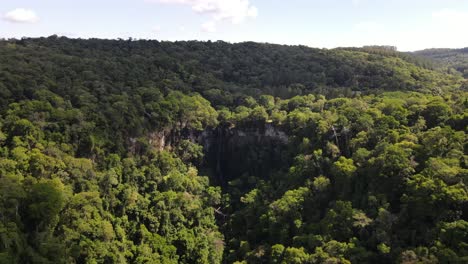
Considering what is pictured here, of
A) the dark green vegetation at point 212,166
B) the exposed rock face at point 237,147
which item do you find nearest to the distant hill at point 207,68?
the dark green vegetation at point 212,166

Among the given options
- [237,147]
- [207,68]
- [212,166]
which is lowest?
[212,166]

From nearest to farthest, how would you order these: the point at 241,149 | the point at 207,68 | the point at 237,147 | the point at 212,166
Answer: the point at 241,149 → the point at 237,147 → the point at 212,166 → the point at 207,68

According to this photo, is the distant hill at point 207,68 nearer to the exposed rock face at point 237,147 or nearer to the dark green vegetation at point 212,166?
the dark green vegetation at point 212,166

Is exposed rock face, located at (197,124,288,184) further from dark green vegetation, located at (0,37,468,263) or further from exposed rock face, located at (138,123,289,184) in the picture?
dark green vegetation, located at (0,37,468,263)

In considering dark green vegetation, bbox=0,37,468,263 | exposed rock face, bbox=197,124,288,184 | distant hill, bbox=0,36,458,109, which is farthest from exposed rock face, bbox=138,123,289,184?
distant hill, bbox=0,36,458,109

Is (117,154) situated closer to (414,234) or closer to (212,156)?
(212,156)

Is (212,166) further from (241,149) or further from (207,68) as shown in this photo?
(207,68)

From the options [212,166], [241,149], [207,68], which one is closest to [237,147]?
[241,149]

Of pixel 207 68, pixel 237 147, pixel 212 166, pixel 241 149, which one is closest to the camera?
pixel 241 149
